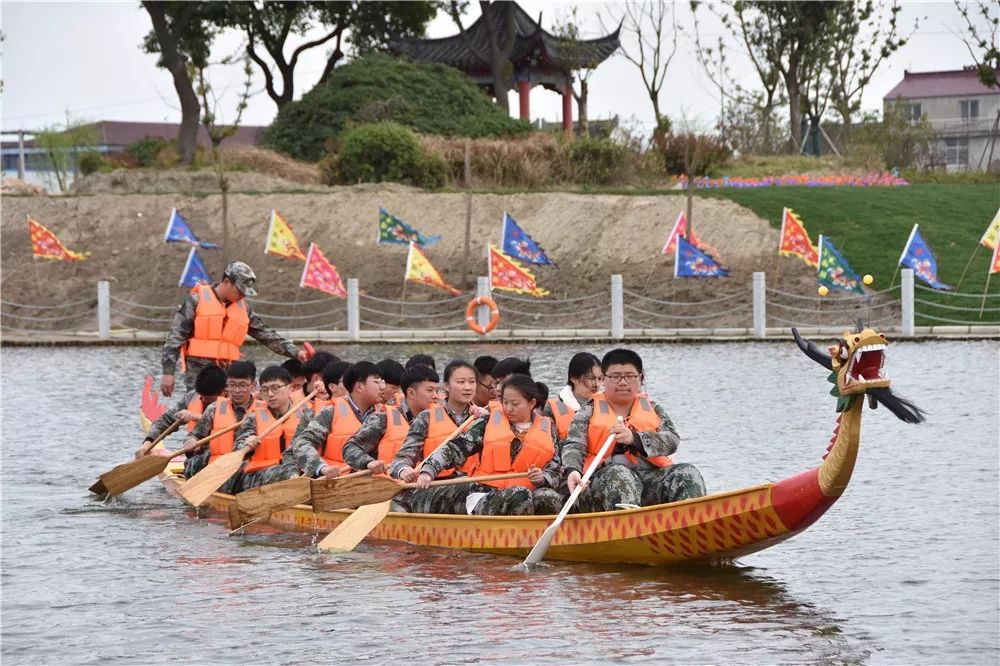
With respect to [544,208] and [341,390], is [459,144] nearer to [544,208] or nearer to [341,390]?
[544,208]

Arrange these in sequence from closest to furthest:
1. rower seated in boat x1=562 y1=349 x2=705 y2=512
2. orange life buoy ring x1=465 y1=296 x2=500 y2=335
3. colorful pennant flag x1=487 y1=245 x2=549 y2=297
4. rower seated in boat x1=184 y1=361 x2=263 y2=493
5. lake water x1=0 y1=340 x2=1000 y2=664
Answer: lake water x1=0 y1=340 x2=1000 y2=664 < rower seated in boat x1=562 y1=349 x2=705 y2=512 < rower seated in boat x1=184 y1=361 x2=263 y2=493 < orange life buoy ring x1=465 y1=296 x2=500 y2=335 < colorful pennant flag x1=487 y1=245 x2=549 y2=297

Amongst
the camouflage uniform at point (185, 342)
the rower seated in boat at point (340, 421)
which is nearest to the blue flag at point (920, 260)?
the camouflage uniform at point (185, 342)

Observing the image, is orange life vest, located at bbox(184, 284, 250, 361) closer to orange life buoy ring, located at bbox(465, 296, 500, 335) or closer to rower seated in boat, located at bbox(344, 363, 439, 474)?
rower seated in boat, located at bbox(344, 363, 439, 474)

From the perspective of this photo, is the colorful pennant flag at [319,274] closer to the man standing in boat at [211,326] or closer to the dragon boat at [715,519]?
the man standing in boat at [211,326]

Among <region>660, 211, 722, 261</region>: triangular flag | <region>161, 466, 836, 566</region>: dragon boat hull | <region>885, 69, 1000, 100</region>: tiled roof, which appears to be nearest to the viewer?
<region>161, 466, 836, 566</region>: dragon boat hull

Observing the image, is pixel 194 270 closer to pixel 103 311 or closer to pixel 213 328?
pixel 103 311

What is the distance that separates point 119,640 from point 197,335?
19.3ft

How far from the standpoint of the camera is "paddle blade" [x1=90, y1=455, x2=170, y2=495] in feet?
48.4

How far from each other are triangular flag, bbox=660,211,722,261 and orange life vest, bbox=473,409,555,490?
2119cm

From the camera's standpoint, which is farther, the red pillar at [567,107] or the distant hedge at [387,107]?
the red pillar at [567,107]

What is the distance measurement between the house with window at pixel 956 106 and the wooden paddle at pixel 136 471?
53.8 metres

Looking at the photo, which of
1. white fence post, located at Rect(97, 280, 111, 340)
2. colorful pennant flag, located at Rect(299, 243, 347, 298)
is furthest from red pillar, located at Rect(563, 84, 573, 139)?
white fence post, located at Rect(97, 280, 111, 340)

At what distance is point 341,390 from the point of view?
13211mm

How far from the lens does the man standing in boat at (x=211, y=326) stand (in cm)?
1524
